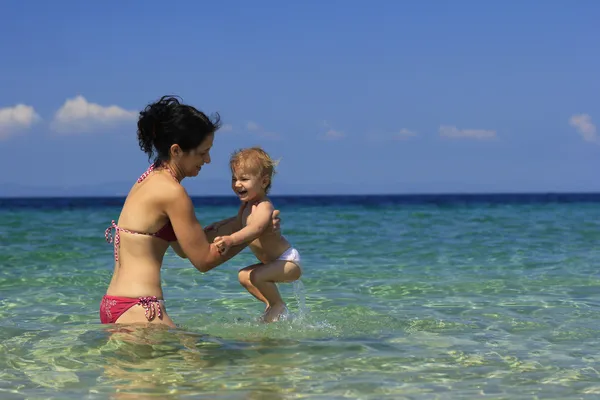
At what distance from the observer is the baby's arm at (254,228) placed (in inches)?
193

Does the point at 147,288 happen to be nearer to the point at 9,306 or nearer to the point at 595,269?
the point at 9,306

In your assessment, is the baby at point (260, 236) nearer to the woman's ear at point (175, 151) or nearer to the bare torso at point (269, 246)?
the bare torso at point (269, 246)

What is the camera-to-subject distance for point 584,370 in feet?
15.7

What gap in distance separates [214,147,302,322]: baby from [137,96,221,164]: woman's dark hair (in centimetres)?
47

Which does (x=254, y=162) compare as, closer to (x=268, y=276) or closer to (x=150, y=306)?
(x=268, y=276)

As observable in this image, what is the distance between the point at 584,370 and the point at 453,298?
332cm

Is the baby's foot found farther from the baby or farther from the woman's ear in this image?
the woman's ear

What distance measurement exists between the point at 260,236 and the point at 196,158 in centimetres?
88

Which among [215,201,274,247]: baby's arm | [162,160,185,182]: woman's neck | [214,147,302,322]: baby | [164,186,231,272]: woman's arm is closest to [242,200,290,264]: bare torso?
[214,147,302,322]: baby

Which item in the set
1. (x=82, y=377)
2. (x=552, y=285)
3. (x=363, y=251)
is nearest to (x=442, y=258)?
(x=363, y=251)

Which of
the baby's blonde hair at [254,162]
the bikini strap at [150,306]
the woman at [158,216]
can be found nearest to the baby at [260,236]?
the baby's blonde hair at [254,162]

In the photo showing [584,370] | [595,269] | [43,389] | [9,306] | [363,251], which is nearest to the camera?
[43,389]

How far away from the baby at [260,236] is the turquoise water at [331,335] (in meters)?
0.34

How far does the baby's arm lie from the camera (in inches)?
193
